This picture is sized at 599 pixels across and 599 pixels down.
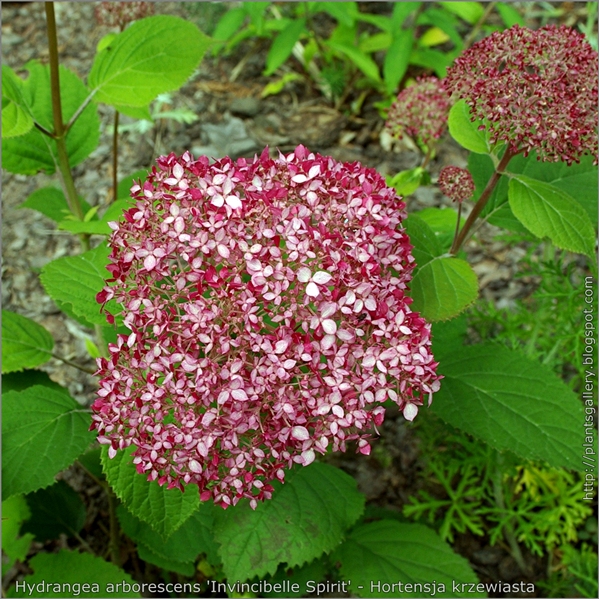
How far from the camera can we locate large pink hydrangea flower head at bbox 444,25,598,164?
1.60 m

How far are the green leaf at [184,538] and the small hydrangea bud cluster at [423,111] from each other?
1388 mm

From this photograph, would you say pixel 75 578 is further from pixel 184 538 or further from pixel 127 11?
pixel 127 11

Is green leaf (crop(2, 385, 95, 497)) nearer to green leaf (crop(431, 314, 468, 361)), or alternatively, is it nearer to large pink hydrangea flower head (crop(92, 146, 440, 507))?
large pink hydrangea flower head (crop(92, 146, 440, 507))

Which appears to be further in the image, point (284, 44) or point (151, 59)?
point (284, 44)

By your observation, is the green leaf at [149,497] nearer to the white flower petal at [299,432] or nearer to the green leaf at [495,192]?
the white flower petal at [299,432]

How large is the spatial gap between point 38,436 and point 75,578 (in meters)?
0.49

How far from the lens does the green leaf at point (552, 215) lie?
1.69 m

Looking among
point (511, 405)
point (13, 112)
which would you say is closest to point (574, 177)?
point (511, 405)

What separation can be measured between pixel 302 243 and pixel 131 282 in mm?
404

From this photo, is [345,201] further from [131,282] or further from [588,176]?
[588,176]

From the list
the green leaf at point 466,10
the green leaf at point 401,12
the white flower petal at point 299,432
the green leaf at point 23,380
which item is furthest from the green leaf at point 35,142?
the green leaf at point 466,10

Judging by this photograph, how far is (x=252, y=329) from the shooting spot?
1.39 metres

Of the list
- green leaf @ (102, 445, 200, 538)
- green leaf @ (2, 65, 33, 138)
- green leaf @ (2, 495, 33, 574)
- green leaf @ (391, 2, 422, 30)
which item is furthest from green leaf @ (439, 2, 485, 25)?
green leaf @ (2, 495, 33, 574)

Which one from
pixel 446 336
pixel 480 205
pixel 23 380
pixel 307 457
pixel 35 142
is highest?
pixel 480 205
